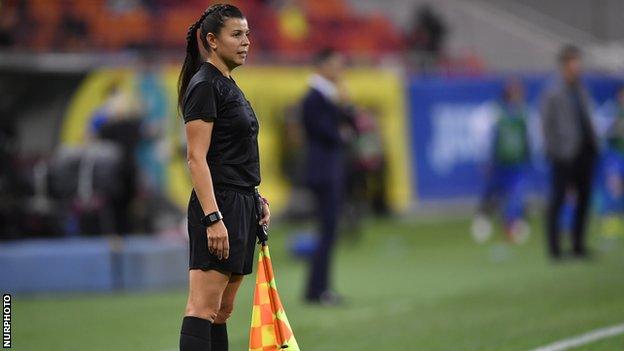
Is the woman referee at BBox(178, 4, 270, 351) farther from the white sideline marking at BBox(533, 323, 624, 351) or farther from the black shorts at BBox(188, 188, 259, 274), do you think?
the white sideline marking at BBox(533, 323, 624, 351)

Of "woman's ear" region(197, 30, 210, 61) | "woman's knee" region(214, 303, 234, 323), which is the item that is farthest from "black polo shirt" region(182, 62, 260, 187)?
"woman's knee" region(214, 303, 234, 323)

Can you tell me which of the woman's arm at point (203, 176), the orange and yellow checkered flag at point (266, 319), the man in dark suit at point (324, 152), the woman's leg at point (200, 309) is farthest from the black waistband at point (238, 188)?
the man in dark suit at point (324, 152)

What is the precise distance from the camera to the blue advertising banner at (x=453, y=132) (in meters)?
22.2

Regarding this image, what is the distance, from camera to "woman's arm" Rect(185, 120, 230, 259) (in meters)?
6.26

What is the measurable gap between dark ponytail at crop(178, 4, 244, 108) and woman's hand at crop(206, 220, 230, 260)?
2.38 ft

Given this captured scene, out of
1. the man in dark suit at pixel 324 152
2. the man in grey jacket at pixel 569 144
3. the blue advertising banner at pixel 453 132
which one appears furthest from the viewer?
the blue advertising banner at pixel 453 132

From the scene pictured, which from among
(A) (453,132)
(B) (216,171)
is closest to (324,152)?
(B) (216,171)

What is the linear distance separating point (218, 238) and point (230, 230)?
166 mm

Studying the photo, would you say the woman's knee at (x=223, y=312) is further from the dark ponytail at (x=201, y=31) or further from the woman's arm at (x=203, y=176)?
the dark ponytail at (x=201, y=31)

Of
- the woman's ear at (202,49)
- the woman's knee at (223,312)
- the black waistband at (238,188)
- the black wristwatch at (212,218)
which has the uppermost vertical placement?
the woman's ear at (202,49)

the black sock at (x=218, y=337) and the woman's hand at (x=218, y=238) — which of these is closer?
the woman's hand at (x=218, y=238)

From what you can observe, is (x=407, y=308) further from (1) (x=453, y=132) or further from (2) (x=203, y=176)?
(1) (x=453, y=132)

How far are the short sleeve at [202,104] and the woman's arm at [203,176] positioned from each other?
0.10ft

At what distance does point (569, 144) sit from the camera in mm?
14969
